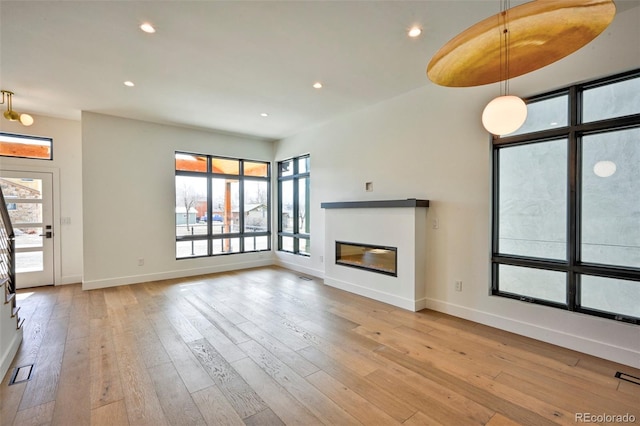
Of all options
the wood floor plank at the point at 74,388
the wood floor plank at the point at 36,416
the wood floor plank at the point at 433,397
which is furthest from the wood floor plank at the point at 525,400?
the wood floor plank at the point at 36,416

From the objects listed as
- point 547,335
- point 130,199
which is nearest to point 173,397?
point 547,335

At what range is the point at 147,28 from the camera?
2.64 metres

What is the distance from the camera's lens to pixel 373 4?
2.37 meters

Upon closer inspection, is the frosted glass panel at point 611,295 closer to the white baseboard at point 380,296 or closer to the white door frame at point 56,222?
the white baseboard at point 380,296

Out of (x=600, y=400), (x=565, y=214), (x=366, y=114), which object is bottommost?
(x=600, y=400)

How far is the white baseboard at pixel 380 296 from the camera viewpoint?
3.91 meters

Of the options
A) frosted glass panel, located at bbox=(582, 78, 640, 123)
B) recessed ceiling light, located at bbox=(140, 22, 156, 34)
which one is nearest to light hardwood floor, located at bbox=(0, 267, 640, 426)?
frosted glass panel, located at bbox=(582, 78, 640, 123)

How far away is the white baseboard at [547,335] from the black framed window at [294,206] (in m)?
3.33

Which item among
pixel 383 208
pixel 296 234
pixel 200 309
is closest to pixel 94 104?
pixel 200 309

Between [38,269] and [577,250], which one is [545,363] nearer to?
[577,250]

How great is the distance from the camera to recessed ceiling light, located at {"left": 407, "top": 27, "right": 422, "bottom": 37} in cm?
269

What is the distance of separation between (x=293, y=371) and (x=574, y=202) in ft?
10.5

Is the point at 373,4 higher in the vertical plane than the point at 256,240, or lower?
higher

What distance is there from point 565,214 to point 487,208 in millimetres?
713
